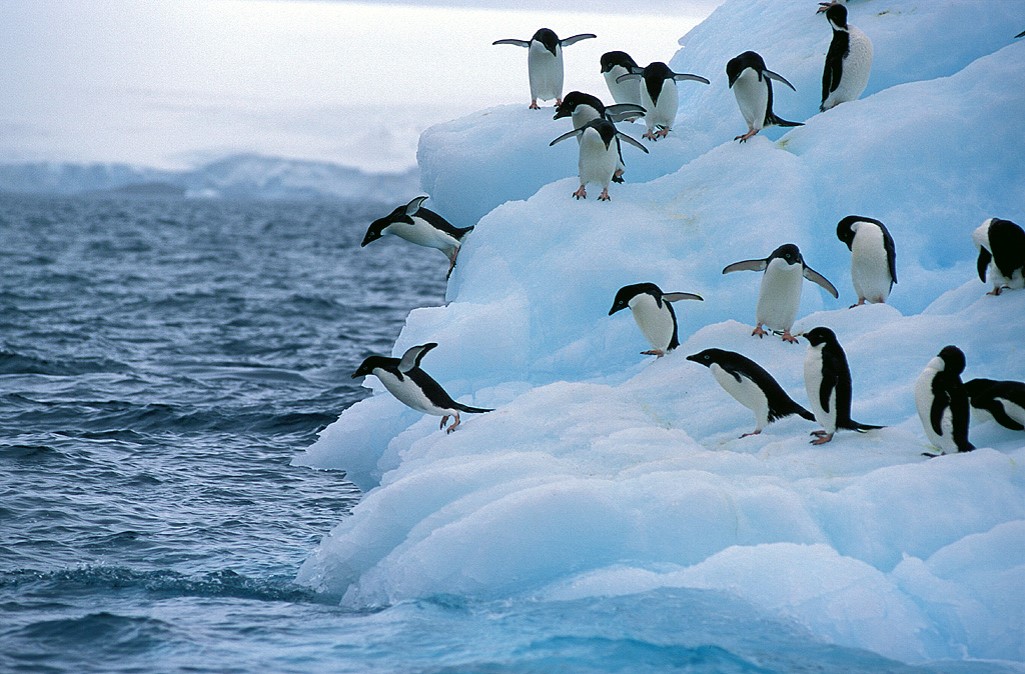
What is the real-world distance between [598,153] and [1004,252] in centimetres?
265

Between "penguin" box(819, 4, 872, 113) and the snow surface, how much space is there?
0.85 ft

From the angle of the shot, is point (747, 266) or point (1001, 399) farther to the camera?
point (747, 266)

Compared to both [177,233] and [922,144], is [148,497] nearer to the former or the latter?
[922,144]

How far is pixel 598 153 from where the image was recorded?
7359 millimetres

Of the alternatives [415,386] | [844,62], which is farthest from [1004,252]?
[415,386]

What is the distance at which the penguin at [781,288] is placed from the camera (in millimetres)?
6160

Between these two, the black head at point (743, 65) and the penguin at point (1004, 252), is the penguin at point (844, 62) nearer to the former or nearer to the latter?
the black head at point (743, 65)

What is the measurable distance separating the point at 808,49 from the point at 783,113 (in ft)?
2.21

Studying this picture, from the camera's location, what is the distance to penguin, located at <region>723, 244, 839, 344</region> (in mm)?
6160

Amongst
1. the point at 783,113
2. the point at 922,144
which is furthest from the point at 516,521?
the point at 783,113

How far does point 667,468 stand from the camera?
499 cm

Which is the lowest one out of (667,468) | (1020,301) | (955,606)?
(955,606)

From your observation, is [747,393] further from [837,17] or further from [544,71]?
[544,71]

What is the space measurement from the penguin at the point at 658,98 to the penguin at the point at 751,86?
0.67 m
